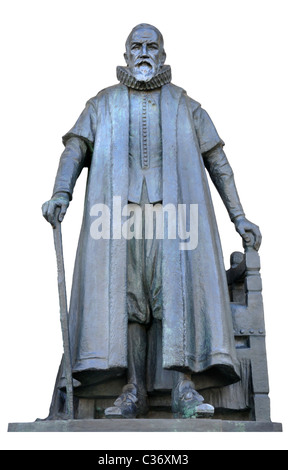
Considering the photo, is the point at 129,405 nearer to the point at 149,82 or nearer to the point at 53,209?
the point at 53,209

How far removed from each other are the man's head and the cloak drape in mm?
163

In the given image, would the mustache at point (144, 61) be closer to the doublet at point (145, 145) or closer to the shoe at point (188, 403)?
the doublet at point (145, 145)

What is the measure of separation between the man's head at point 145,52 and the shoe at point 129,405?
2.17 m

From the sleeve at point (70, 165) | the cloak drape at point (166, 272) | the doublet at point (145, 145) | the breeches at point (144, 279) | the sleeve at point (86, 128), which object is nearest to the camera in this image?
the cloak drape at point (166, 272)

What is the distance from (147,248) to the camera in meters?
6.13

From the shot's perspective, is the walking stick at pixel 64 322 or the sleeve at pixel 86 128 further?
the sleeve at pixel 86 128

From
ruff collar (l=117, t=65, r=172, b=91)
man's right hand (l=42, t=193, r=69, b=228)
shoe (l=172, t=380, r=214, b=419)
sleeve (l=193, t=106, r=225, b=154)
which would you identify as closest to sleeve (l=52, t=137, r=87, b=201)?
man's right hand (l=42, t=193, r=69, b=228)

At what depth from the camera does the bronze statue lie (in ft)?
19.2

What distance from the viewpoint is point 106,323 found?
589cm

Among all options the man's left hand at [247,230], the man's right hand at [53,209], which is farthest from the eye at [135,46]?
Result: the man's left hand at [247,230]

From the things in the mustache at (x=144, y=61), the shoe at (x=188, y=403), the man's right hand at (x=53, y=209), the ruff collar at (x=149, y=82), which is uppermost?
the mustache at (x=144, y=61)

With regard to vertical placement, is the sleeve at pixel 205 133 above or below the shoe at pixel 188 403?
above

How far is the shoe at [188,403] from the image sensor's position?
5512 mm

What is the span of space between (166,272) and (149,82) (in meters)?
1.44
